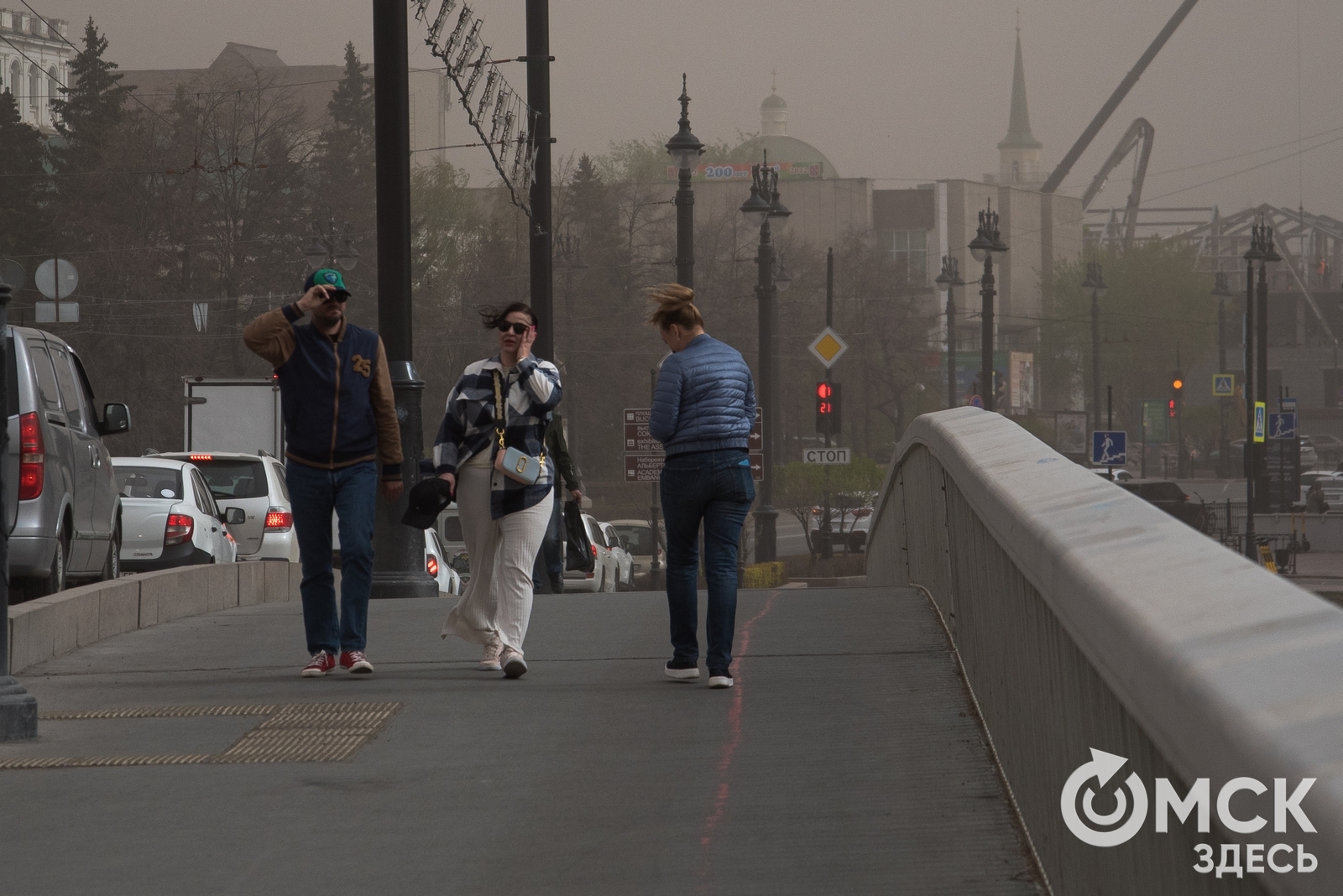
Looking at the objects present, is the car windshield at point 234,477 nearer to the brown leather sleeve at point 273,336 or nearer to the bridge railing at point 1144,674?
the brown leather sleeve at point 273,336

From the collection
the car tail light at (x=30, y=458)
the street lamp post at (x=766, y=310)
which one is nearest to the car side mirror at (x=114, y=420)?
the car tail light at (x=30, y=458)

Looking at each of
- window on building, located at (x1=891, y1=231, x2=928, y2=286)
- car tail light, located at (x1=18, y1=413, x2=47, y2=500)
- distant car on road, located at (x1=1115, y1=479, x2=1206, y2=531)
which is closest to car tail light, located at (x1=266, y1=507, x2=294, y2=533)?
car tail light, located at (x1=18, y1=413, x2=47, y2=500)

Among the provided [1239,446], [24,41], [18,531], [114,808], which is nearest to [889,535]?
[18,531]

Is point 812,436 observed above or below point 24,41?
below

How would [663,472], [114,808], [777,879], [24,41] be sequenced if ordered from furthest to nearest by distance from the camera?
1. [24,41]
2. [663,472]
3. [114,808]
4. [777,879]

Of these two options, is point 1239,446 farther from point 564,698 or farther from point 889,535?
point 564,698

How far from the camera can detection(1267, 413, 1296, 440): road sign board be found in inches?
1929

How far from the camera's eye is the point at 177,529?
56.9 ft

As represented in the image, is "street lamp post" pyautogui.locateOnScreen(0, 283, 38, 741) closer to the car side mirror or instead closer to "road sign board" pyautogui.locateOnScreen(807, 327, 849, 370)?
the car side mirror

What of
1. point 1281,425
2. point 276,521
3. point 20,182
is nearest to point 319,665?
point 276,521

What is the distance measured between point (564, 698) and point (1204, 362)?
140 metres

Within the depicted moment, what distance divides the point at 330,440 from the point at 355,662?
103cm

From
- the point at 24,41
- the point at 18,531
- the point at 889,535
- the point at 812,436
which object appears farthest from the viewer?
the point at 24,41

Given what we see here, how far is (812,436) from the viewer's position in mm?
89125
